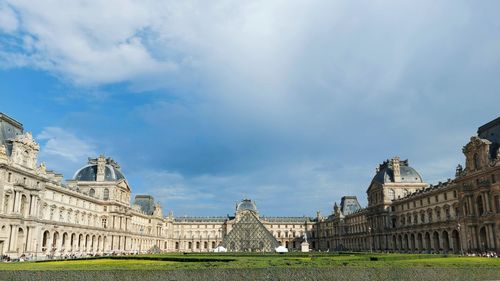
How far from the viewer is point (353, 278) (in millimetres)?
23172

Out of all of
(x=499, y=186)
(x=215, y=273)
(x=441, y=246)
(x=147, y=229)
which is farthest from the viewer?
(x=147, y=229)

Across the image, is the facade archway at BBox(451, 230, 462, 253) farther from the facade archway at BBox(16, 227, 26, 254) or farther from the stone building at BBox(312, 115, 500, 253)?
the facade archway at BBox(16, 227, 26, 254)

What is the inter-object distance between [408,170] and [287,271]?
244 feet

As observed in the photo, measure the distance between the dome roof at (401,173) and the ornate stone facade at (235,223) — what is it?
22cm

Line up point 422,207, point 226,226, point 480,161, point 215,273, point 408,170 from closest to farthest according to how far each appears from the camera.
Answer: point 215,273
point 480,161
point 422,207
point 408,170
point 226,226

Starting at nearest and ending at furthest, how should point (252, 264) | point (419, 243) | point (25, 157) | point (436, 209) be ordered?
1. point (252, 264)
2. point (25, 157)
3. point (436, 209)
4. point (419, 243)

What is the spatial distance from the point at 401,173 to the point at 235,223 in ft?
121

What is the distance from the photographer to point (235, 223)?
86.9m

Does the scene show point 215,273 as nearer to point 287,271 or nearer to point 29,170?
point 287,271

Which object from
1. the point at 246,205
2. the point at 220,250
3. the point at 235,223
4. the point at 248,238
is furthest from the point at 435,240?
the point at 246,205

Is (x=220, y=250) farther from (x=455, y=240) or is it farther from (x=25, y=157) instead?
(x=455, y=240)

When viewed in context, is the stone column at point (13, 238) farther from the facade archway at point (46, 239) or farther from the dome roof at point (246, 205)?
the dome roof at point (246, 205)

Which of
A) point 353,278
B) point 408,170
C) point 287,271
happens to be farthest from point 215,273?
point 408,170

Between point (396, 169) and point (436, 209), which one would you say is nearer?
point (436, 209)
